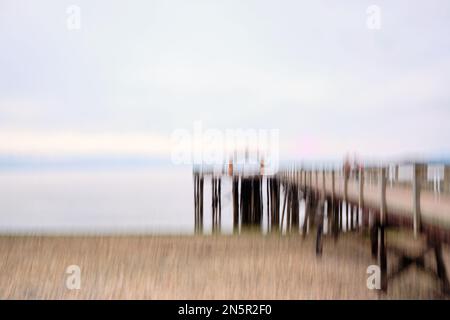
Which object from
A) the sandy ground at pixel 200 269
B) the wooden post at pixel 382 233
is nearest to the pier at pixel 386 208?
the wooden post at pixel 382 233

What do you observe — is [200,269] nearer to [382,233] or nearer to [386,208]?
[382,233]

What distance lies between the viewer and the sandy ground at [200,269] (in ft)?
24.9

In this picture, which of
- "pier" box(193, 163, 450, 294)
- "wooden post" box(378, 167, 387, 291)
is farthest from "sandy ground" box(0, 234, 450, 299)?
"pier" box(193, 163, 450, 294)

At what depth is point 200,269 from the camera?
9086mm

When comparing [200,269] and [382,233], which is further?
[200,269]

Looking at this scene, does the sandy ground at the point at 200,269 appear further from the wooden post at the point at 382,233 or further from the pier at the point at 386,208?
the pier at the point at 386,208

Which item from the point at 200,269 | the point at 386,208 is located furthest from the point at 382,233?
the point at 200,269

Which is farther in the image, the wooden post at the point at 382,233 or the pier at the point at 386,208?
the wooden post at the point at 382,233

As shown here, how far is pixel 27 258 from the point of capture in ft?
34.5

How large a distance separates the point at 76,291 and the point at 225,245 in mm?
4379

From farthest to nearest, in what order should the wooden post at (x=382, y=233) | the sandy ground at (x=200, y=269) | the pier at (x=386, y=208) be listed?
the sandy ground at (x=200, y=269) → the wooden post at (x=382, y=233) → the pier at (x=386, y=208)

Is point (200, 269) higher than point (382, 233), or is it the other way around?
point (382, 233)

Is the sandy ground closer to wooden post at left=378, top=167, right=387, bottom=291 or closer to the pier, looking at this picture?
wooden post at left=378, top=167, right=387, bottom=291
